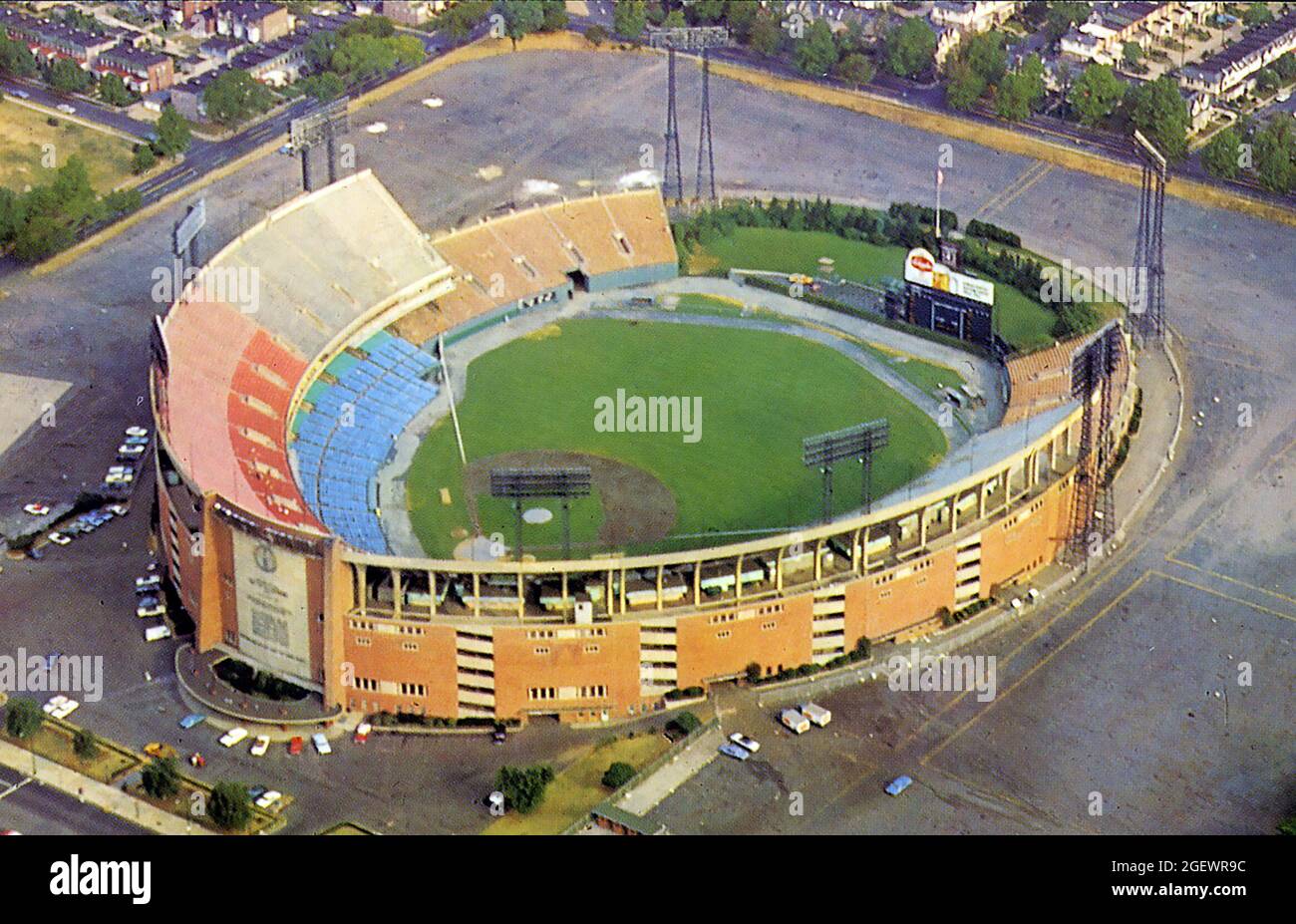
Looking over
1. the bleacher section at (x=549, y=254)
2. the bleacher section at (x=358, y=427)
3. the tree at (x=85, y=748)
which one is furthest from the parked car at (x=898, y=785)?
the bleacher section at (x=549, y=254)

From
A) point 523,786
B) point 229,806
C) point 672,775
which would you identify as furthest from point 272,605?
point 672,775

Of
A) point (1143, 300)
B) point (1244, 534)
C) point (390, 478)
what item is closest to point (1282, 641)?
point (1244, 534)

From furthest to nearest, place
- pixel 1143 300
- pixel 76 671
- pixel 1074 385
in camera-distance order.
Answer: pixel 1143 300, pixel 1074 385, pixel 76 671

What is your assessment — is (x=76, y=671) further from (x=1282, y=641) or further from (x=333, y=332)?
(x=1282, y=641)

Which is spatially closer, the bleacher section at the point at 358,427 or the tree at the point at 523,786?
the tree at the point at 523,786

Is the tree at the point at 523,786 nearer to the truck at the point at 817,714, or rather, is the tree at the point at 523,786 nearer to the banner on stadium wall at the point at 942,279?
the truck at the point at 817,714

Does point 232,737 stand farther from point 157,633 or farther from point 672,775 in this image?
point 672,775
